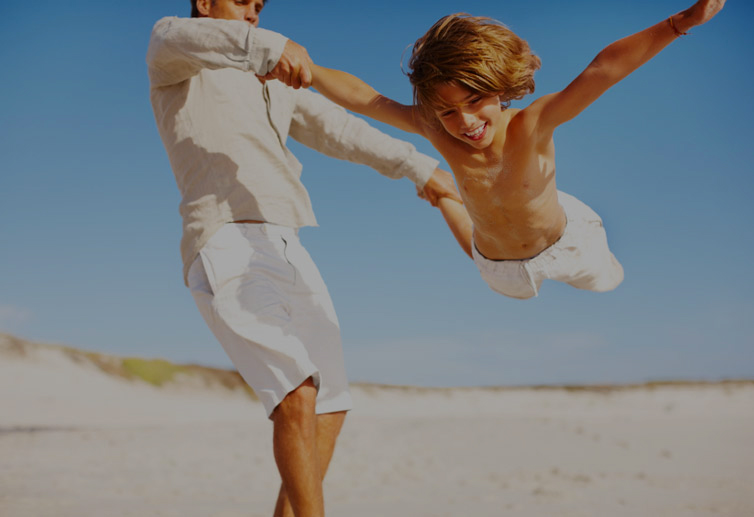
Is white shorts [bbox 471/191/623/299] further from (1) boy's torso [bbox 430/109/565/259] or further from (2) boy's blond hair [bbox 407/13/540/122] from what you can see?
(2) boy's blond hair [bbox 407/13/540/122]

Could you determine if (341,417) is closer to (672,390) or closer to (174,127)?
(174,127)

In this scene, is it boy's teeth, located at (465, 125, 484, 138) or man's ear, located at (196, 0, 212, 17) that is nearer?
boy's teeth, located at (465, 125, 484, 138)

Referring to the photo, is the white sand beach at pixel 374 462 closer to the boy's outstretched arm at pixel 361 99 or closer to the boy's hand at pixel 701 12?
the boy's outstretched arm at pixel 361 99

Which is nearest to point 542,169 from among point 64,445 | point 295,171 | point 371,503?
point 295,171

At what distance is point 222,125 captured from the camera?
2896 millimetres

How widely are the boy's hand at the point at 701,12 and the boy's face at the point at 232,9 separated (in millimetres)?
1828

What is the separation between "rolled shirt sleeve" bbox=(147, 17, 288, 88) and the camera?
8.30 feet

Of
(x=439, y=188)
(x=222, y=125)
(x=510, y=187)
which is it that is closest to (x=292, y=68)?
(x=222, y=125)

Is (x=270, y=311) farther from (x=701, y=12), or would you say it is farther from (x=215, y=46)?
(x=701, y=12)

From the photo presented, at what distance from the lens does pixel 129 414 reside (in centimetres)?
1130

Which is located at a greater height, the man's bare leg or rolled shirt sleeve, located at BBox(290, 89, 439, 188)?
rolled shirt sleeve, located at BBox(290, 89, 439, 188)

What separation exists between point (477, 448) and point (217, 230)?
224 inches

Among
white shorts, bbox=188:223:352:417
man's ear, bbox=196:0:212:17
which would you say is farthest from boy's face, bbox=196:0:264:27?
white shorts, bbox=188:223:352:417

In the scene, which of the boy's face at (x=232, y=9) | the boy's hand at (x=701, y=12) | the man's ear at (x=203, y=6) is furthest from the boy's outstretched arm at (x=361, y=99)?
the boy's hand at (x=701, y=12)
